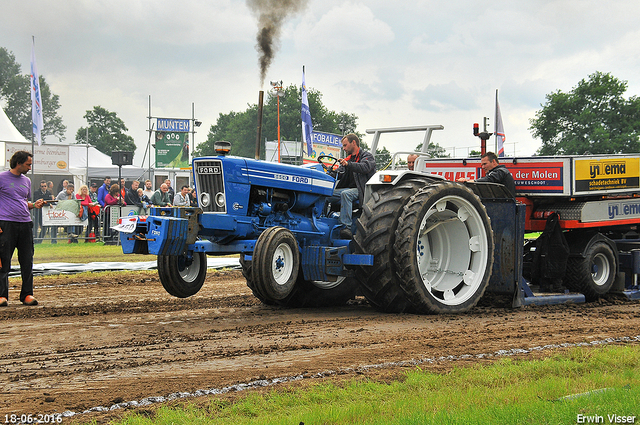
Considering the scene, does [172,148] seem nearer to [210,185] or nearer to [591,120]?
[210,185]

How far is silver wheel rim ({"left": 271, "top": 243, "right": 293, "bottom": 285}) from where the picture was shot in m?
6.29

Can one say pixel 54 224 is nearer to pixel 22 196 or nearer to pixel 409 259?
pixel 22 196

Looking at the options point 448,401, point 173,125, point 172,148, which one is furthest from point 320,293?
point 173,125

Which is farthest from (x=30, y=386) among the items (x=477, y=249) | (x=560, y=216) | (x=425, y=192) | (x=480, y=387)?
(x=560, y=216)

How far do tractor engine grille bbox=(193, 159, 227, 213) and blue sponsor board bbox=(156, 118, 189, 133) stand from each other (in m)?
32.4

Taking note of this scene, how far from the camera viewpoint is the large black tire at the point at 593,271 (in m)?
8.40

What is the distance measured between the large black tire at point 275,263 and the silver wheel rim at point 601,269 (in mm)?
4770

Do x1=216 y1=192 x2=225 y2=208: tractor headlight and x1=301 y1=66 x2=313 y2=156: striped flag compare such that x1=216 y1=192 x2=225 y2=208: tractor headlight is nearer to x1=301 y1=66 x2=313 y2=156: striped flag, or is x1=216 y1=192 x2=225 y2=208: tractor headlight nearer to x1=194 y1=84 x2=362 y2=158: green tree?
x1=301 y1=66 x2=313 y2=156: striped flag

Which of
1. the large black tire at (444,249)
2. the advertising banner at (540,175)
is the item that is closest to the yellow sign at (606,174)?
the advertising banner at (540,175)

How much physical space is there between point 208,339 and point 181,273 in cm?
137

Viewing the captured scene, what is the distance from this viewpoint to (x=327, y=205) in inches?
310

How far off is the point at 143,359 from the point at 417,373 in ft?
6.59

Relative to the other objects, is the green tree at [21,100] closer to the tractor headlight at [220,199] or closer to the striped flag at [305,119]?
the striped flag at [305,119]

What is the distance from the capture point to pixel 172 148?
3825cm
